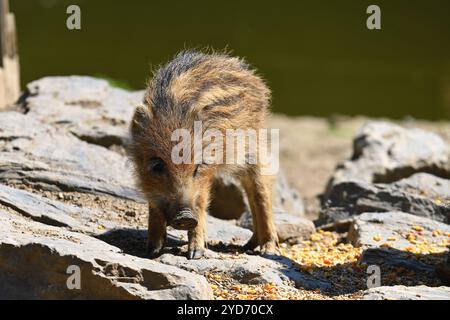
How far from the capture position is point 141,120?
5.23m

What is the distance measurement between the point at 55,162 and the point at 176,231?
3.80 ft

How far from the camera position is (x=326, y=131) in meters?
11.8

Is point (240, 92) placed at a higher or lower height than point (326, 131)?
higher

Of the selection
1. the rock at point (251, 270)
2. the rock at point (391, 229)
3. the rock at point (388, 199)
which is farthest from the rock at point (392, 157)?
the rock at point (251, 270)

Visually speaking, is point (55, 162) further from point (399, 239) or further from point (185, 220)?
point (399, 239)

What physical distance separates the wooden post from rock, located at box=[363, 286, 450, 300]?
4492 millimetres

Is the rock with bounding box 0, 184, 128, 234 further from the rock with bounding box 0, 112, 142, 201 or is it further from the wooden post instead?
the wooden post

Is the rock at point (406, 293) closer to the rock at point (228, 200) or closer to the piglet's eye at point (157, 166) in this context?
the piglet's eye at point (157, 166)

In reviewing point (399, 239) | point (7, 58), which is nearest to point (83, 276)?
point (399, 239)

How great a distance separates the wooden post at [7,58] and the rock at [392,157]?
3232 millimetres

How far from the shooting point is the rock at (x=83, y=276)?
410 centimetres

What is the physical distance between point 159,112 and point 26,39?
28.4 feet
